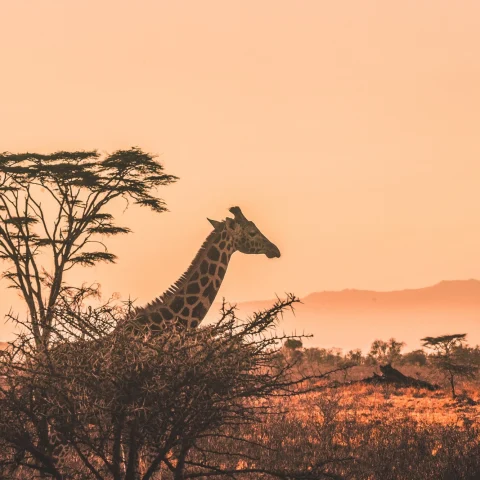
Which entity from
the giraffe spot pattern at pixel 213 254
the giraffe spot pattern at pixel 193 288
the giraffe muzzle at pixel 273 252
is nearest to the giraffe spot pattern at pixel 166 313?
the giraffe spot pattern at pixel 193 288

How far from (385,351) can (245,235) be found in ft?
152

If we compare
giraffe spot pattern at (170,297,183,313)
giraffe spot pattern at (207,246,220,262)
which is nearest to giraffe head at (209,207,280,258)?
giraffe spot pattern at (207,246,220,262)

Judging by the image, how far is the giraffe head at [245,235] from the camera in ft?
51.3

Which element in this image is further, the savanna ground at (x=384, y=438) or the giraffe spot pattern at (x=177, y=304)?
the giraffe spot pattern at (x=177, y=304)

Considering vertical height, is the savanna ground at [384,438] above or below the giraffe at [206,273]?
below

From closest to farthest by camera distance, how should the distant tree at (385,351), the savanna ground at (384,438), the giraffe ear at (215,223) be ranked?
1. the savanna ground at (384,438)
2. the giraffe ear at (215,223)
3. the distant tree at (385,351)

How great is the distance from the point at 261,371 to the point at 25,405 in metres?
2.09

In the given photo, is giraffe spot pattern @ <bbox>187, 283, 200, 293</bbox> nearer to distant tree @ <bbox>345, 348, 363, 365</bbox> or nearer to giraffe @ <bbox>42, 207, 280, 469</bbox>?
giraffe @ <bbox>42, 207, 280, 469</bbox>

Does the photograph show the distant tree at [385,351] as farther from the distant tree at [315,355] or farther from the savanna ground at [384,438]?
the savanna ground at [384,438]

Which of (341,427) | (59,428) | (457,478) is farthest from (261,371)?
(341,427)

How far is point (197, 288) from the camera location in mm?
14312

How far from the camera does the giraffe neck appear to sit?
13.3 m

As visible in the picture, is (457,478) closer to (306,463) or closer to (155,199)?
→ (306,463)

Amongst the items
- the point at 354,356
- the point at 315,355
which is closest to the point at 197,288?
the point at 354,356
